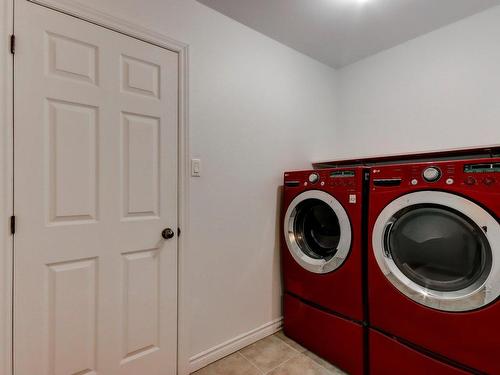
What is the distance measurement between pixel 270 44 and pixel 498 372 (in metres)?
2.27

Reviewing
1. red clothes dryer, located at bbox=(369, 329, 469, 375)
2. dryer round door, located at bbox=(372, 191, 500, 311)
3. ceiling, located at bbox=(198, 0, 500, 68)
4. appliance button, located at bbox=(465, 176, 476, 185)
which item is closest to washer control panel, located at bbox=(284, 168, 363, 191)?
dryer round door, located at bbox=(372, 191, 500, 311)

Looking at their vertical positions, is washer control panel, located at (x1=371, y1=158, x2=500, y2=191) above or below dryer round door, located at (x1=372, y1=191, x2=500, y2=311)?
above

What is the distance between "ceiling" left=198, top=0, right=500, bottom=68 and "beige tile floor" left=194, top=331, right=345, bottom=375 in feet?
7.52

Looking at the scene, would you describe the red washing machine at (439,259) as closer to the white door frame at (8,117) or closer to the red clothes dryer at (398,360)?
the red clothes dryer at (398,360)

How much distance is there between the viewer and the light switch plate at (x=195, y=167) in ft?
5.20

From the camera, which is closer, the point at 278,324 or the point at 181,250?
the point at 181,250

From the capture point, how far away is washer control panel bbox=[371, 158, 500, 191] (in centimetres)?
109

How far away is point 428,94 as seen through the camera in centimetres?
196

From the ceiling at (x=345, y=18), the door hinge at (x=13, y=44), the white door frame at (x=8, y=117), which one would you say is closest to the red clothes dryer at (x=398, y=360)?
the white door frame at (x=8, y=117)

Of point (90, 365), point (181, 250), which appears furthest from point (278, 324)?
point (90, 365)

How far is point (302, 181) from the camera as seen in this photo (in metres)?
1.84

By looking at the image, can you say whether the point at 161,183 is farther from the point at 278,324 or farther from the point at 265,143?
the point at 278,324

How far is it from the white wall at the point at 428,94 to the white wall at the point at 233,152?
1.92ft

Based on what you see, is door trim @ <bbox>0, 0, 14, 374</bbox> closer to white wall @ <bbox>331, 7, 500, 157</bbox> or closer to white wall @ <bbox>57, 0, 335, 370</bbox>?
white wall @ <bbox>57, 0, 335, 370</bbox>
